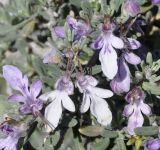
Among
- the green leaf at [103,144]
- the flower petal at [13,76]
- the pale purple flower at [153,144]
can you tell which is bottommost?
the green leaf at [103,144]

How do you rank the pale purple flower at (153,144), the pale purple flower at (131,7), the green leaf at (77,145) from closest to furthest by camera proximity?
the pale purple flower at (131,7) → the pale purple flower at (153,144) → the green leaf at (77,145)

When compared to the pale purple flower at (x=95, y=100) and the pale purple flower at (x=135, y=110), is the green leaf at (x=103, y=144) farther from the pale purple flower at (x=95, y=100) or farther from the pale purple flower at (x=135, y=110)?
the pale purple flower at (x=95, y=100)

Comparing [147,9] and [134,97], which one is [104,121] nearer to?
[134,97]

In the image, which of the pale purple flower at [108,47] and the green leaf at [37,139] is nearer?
the pale purple flower at [108,47]

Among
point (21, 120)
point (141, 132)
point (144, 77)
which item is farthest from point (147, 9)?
point (21, 120)

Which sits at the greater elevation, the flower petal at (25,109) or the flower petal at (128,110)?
the flower petal at (25,109)

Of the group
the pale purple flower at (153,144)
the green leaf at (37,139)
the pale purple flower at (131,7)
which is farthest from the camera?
the green leaf at (37,139)

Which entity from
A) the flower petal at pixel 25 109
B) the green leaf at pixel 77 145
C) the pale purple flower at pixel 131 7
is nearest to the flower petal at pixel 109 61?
the pale purple flower at pixel 131 7
